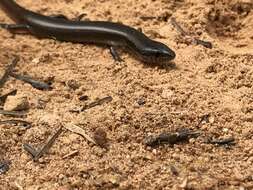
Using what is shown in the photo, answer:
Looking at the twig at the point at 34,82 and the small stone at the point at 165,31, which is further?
the small stone at the point at 165,31

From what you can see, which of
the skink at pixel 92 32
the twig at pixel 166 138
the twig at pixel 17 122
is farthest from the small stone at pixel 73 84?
the twig at pixel 166 138

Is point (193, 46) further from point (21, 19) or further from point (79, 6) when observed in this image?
point (21, 19)

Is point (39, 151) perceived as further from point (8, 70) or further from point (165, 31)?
point (165, 31)

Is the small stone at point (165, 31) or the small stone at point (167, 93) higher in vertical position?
the small stone at point (165, 31)

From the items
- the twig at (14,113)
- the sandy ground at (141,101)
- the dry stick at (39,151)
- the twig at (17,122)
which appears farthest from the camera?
the twig at (14,113)

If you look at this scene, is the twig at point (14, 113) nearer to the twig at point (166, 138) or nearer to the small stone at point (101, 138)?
the small stone at point (101, 138)

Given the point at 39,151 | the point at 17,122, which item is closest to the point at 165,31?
the point at 17,122

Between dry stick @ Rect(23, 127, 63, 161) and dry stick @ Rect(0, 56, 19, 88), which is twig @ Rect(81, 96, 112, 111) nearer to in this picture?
dry stick @ Rect(23, 127, 63, 161)
